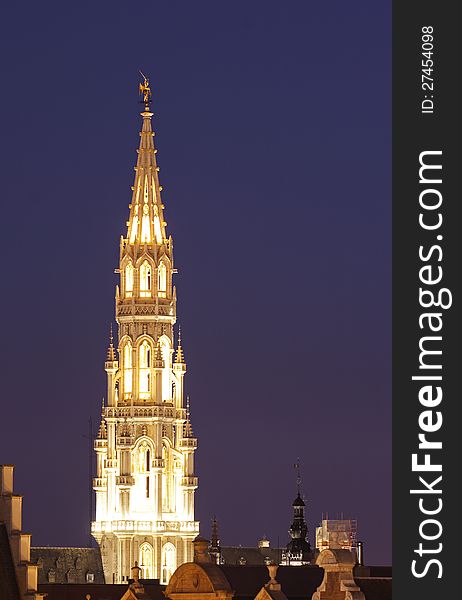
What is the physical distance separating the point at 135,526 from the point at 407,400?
14549 cm

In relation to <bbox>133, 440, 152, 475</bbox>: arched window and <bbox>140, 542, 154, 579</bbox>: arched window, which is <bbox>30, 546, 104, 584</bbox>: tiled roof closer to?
<bbox>140, 542, 154, 579</bbox>: arched window

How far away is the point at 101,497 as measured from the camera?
644 feet

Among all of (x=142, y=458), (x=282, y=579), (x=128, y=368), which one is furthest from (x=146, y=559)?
(x=282, y=579)

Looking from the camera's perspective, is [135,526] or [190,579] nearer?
[190,579]

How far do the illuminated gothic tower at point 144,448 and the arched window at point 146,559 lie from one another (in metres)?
0.08

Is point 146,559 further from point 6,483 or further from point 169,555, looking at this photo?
point 6,483

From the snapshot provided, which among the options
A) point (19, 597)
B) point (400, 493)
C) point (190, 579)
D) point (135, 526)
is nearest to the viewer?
point (400, 493)

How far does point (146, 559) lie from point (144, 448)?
9.36m

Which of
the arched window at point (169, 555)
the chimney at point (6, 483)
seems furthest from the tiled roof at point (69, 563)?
the chimney at point (6, 483)

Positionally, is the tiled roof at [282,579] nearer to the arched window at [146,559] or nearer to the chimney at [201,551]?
the chimney at [201,551]

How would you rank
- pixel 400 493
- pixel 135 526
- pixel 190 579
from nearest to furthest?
pixel 400 493 → pixel 190 579 → pixel 135 526

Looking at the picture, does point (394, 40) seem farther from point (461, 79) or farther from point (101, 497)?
point (101, 497)

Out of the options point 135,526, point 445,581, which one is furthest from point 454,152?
point 135,526

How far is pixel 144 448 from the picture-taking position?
198375 mm
